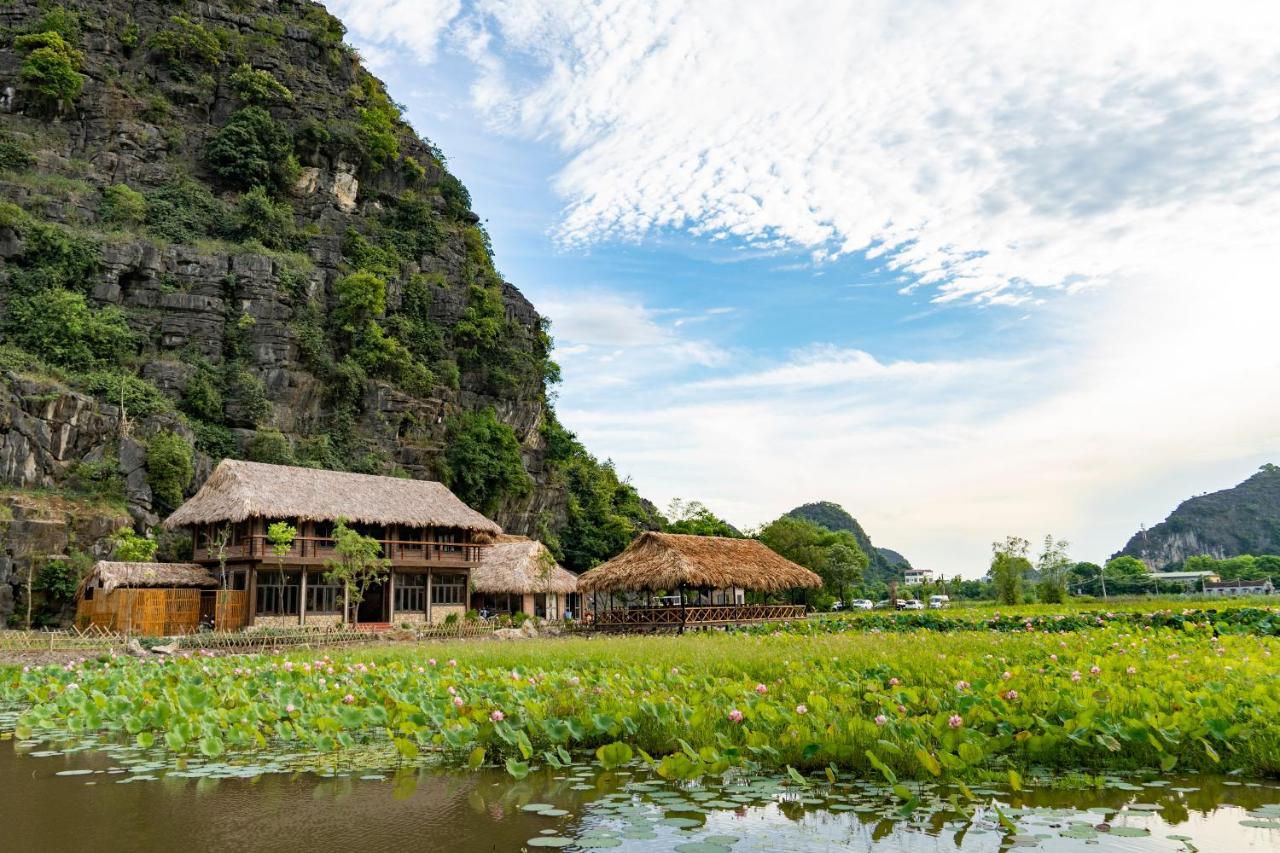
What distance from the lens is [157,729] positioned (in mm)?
7285

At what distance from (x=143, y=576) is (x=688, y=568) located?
50.6 ft

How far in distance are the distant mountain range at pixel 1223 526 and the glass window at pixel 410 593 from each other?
10598cm

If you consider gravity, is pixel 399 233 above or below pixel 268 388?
above

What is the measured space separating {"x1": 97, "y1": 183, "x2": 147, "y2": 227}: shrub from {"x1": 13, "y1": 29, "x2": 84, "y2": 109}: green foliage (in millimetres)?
5719

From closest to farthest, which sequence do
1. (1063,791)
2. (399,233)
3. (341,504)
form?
1. (1063,791)
2. (341,504)
3. (399,233)

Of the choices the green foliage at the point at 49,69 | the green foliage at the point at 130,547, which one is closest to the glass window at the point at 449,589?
the green foliage at the point at 130,547

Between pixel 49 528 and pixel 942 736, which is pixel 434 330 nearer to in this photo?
pixel 49 528

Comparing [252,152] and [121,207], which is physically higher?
[252,152]

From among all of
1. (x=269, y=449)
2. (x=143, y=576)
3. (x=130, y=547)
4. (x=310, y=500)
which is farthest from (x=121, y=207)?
(x=143, y=576)

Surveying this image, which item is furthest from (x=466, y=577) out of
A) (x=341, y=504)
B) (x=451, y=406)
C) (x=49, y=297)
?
(x=49, y=297)

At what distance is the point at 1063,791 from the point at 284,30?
52.9 m

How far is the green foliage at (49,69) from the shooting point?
1479 inches

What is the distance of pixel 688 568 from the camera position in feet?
81.0

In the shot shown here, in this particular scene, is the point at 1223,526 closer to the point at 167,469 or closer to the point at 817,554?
the point at 817,554
